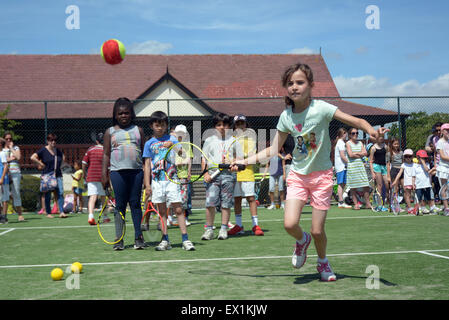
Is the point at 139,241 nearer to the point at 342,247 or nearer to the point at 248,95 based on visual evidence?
the point at 342,247

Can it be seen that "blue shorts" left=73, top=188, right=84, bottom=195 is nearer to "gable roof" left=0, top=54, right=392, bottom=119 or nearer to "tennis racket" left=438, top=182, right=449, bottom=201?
"tennis racket" left=438, top=182, right=449, bottom=201

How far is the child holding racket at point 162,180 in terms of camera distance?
7379 millimetres

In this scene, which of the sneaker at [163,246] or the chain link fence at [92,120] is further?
the chain link fence at [92,120]

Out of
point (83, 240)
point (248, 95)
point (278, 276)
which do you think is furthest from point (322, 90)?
point (278, 276)

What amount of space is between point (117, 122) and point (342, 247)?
3.70 m

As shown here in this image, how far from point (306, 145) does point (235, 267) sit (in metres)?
1.74

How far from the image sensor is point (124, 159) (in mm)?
7445

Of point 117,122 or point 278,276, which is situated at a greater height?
point 117,122

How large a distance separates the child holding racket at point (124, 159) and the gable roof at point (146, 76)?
22.1 metres

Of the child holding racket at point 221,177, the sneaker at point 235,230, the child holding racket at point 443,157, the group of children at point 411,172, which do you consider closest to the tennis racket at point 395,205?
the group of children at point 411,172

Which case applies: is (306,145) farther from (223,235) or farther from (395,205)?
(395,205)

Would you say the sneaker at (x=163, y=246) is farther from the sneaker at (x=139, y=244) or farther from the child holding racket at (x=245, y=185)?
the child holding racket at (x=245, y=185)

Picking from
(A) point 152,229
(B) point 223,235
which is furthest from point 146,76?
(B) point 223,235
